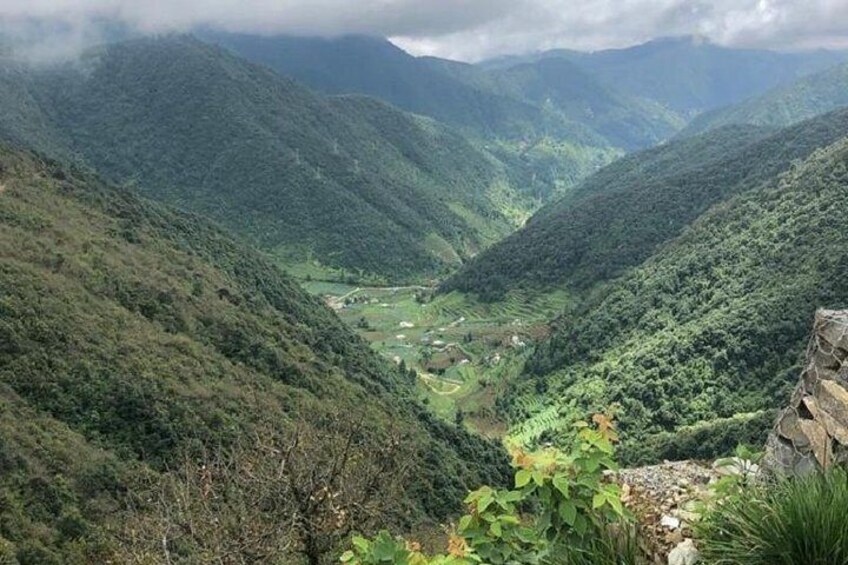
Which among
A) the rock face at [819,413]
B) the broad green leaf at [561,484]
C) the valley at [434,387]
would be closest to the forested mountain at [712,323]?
the valley at [434,387]

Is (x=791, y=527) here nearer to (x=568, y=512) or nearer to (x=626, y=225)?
(x=568, y=512)

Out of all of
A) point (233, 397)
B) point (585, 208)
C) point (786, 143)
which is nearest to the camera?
point (233, 397)

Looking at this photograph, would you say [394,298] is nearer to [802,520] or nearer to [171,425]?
[171,425]

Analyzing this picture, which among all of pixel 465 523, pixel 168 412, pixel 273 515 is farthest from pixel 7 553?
pixel 465 523

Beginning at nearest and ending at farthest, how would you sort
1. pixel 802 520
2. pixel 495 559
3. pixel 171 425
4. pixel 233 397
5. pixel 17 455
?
pixel 802 520, pixel 495 559, pixel 17 455, pixel 171 425, pixel 233 397

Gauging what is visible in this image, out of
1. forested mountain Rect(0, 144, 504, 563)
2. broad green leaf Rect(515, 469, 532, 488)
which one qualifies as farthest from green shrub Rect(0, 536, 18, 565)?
broad green leaf Rect(515, 469, 532, 488)

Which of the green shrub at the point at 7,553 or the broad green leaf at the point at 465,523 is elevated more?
the broad green leaf at the point at 465,523

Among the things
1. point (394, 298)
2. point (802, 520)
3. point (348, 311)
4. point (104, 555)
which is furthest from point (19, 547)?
point (394, 298)

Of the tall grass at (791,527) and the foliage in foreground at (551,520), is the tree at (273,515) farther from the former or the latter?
the tall grass at (791,527)
